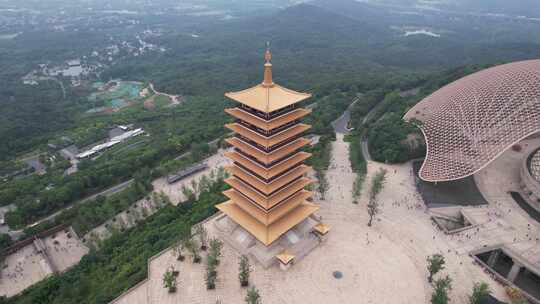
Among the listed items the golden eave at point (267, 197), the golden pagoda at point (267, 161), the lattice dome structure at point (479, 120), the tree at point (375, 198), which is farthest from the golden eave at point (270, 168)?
the lattice dome structure at point (479, 120)

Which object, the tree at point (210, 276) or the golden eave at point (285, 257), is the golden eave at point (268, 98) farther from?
the tree at point (210, 276)

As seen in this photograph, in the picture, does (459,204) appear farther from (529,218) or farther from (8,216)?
(8,216)

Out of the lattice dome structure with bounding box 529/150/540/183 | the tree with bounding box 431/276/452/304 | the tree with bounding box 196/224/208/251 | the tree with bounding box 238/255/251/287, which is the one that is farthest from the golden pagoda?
the lattice dome structure with bounding box 529/150/540/183

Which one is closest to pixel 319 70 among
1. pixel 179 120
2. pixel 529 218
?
pixel 179 120

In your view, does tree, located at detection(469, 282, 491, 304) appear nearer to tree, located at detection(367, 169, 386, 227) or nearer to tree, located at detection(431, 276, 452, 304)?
tree, located at detection(431, 276, 452, 304)

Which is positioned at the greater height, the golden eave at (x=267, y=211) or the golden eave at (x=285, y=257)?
the golden eave at (x=267, y=211)

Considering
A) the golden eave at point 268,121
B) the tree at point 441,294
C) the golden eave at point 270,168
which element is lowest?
the tree at point 441,294
